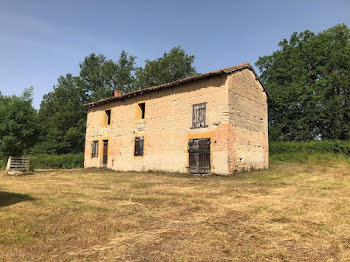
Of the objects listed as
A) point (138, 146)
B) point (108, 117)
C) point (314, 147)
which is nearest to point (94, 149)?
point (108, 117)

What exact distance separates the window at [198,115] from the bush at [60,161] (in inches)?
693

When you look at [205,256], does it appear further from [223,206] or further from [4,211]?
[4,211]

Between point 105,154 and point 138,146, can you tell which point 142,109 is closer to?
point 138,146

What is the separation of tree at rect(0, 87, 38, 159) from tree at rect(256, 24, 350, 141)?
23.0 metres

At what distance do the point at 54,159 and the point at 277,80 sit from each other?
28.4 metres

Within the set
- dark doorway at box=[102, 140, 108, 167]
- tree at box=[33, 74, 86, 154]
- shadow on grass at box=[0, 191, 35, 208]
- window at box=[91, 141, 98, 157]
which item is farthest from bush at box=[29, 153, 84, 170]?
shadow on grass at box=[0, 191, 35, 208]

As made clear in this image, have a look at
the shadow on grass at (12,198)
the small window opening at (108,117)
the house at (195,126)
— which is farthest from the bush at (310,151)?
the shadow on grass at (12,198)

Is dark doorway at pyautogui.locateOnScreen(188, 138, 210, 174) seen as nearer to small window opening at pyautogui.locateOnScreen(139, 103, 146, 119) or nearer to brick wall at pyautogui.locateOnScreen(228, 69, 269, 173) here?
brick wall at pyautogui.locateOnScreen(228, 69, 269, 173)

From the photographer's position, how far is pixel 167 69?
131ft

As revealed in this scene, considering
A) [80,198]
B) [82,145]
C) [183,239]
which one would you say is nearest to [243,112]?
[80,198]

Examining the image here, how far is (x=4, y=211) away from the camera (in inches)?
239

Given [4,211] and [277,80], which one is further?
[277,80]

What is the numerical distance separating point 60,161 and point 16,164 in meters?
14.9

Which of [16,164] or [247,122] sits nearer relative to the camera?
[16,164]
